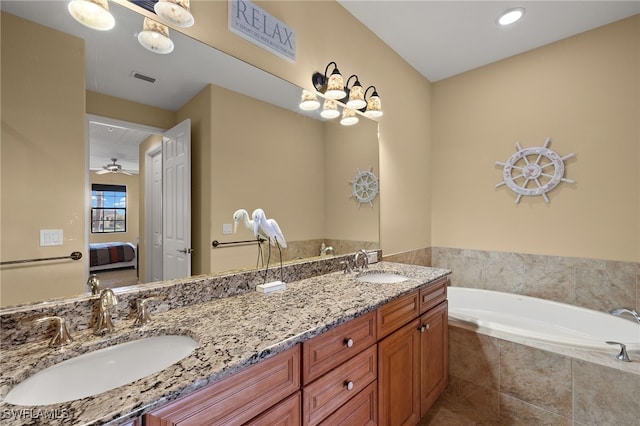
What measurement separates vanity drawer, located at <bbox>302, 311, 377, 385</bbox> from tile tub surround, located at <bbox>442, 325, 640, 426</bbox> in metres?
1.10

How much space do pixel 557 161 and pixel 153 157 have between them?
2992 mm

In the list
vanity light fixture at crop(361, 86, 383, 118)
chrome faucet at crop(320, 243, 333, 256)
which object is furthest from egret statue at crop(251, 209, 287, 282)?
vanity light fixture at crop(361, 86, 383, 118)

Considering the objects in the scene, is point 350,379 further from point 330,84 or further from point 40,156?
point 330,84

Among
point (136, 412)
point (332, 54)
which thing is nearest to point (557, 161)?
point (332, 54)

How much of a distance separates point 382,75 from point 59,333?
8.55ft

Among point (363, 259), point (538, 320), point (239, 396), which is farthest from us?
point (538, 320)

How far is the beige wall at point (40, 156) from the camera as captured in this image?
0.84m

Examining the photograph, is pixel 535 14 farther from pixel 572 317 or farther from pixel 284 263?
pixel 284 263

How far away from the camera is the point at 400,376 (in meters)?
1.46

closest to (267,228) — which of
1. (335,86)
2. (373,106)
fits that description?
(335,86)

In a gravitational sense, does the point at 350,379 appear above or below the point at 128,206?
below

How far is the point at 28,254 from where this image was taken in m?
0.88

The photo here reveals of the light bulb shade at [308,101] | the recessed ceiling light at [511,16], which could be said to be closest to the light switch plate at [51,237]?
the light bulb shade at [308,101]

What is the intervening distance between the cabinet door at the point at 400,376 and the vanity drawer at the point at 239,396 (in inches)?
23.0
